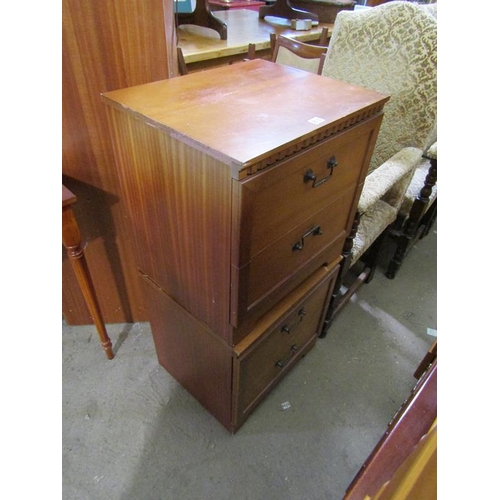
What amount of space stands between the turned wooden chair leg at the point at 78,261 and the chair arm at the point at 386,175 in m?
0.83

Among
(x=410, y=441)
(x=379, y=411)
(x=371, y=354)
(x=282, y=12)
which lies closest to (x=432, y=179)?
(x=371, y=354)

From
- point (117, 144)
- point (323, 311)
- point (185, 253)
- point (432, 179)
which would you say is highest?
point (117, 144)

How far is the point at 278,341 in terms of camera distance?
3.39 feet

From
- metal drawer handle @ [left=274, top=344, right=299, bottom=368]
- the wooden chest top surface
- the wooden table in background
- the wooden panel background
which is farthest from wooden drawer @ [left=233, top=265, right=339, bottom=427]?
the wooden table in background

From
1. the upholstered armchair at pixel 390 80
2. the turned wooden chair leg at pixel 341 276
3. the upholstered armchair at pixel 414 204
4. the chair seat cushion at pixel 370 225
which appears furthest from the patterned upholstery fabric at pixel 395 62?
the turned wooden chair leg at pixel 341 276

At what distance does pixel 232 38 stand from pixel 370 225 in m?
1.62

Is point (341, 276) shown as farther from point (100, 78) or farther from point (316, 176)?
point (100, 78)

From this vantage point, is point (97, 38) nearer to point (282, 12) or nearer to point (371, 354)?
point (371, 354)

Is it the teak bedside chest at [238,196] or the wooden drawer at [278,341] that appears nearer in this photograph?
the teak bedside chest at [238,196]

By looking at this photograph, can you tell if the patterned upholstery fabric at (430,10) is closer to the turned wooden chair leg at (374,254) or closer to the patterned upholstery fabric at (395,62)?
the patterned upholstery fabric at (395,62)

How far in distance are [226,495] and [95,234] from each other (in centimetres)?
91

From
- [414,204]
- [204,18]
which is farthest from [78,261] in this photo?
[204,18]

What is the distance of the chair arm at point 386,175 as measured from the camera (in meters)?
1.08

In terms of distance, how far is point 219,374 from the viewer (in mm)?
966
